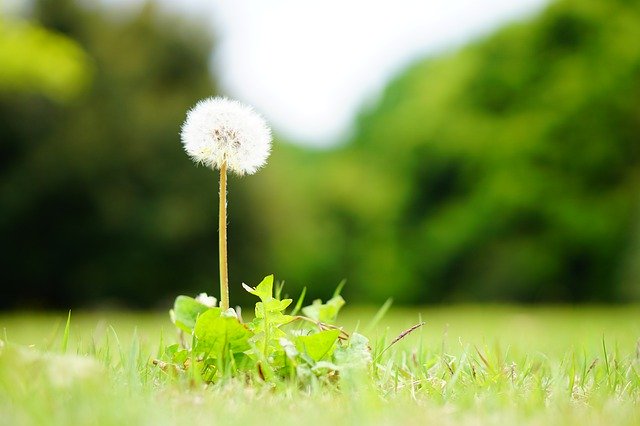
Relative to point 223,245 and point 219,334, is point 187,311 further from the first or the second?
point 223,245

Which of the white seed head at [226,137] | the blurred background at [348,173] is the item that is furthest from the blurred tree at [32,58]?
the white seed head at [226,137]

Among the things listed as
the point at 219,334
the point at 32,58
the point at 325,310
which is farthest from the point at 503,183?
the point at 219,334

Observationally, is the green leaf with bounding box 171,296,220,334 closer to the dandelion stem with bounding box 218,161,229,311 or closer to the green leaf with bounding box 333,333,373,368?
the dandelion stem with bounding box 218,161,229,311

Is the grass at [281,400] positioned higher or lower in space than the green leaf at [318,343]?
lower

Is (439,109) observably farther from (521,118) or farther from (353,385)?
(353,385)

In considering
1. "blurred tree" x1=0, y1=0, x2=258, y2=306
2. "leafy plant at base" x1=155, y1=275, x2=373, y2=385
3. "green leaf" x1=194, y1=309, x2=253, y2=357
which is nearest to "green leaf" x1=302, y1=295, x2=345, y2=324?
"leafy plant at base" x1=155, y1=275, x2=373, y2=385

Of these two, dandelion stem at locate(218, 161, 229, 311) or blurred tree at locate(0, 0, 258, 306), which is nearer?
dandelion stem at locate(218, 161, 229, 311)

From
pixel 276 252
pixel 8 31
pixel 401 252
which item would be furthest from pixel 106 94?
pixel 401 252

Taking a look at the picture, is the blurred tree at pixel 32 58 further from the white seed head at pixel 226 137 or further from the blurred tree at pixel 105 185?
the white seed head at pixel 226 137
